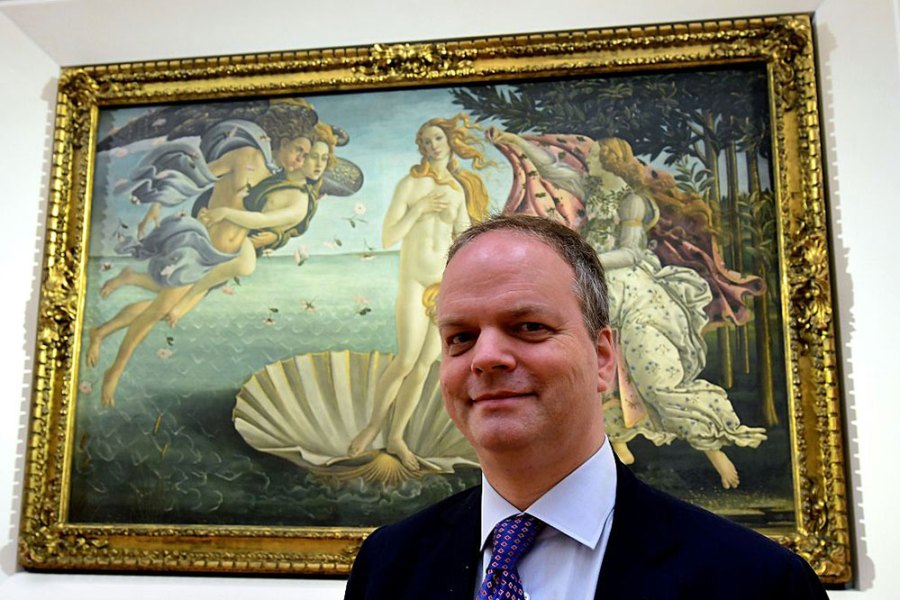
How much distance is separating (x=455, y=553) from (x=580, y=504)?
0.32 metres

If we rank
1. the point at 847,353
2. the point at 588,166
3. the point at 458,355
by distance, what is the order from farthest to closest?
1. the point at 588,166
2. the point at 847,353
3. the point at 458,355

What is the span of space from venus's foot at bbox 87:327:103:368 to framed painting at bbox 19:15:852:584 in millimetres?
14

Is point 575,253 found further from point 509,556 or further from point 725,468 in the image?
A: point 725,468

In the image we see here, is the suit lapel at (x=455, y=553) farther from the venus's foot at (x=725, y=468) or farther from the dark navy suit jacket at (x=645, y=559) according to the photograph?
the venus's foot at (x=725, y=468)

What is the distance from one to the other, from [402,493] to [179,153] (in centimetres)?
192

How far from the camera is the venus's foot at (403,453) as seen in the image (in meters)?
3.67

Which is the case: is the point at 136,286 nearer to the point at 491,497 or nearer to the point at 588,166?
the point at 588,166

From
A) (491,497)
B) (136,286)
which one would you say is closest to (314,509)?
(136,286)

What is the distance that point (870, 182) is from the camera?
11.7 feet

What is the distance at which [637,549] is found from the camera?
1693mm

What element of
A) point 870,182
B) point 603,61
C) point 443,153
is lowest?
point 870,182

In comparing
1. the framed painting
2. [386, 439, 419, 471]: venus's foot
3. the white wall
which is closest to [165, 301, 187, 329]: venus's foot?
the framed painting

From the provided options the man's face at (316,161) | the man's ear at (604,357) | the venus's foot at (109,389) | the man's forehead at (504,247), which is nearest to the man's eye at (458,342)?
the man's forehead at (504,247)

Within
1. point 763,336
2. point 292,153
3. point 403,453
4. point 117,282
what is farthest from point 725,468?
point 117,282
